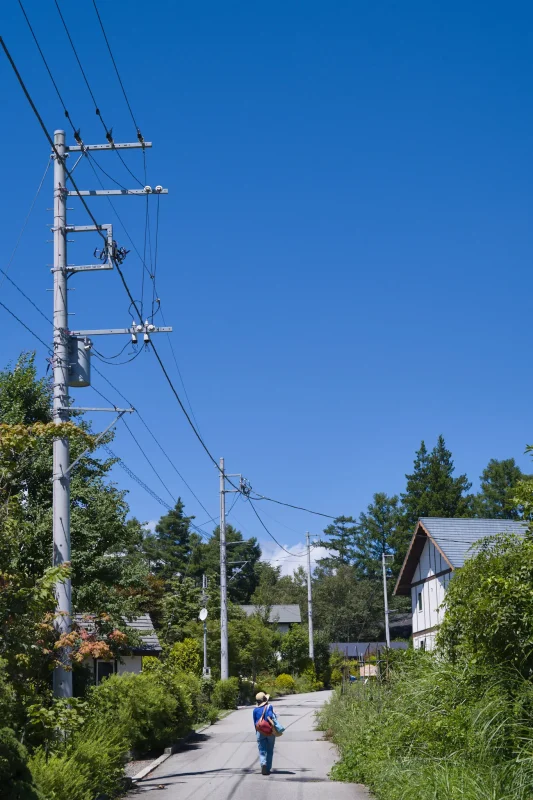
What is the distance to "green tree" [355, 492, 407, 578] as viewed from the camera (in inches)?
3703

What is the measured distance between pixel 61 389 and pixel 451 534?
25.3 meters

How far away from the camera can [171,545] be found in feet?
306

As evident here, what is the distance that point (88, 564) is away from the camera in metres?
23.7

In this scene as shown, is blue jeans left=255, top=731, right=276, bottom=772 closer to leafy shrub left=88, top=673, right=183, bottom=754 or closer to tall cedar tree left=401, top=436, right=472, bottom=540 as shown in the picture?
leafy shrub left=88, top=673, right=183, bottom=754

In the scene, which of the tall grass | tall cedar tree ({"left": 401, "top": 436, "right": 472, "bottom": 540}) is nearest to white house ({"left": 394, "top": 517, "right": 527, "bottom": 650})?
the tall grass

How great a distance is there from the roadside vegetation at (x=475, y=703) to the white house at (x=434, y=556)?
853 inches

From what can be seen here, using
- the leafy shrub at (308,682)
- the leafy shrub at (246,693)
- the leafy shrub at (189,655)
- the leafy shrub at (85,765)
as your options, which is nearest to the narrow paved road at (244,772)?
the leafy shrub at (85,765)

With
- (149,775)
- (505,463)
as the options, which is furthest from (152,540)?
(149,775)

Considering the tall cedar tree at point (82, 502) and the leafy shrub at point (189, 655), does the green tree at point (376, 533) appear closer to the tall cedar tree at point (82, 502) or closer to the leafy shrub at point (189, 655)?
the leafy shrub at point (189, 655)

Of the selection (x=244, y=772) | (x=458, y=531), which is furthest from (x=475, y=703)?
(x=458, y=531)

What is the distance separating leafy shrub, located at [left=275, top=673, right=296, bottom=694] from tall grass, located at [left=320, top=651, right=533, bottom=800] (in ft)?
130

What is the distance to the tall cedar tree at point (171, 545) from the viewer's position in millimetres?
89375

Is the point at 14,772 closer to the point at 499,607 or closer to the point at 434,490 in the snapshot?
the point at 499,607

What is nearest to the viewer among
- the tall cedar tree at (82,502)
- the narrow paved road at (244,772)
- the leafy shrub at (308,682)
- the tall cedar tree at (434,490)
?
the narrow paved road at (244,772)
